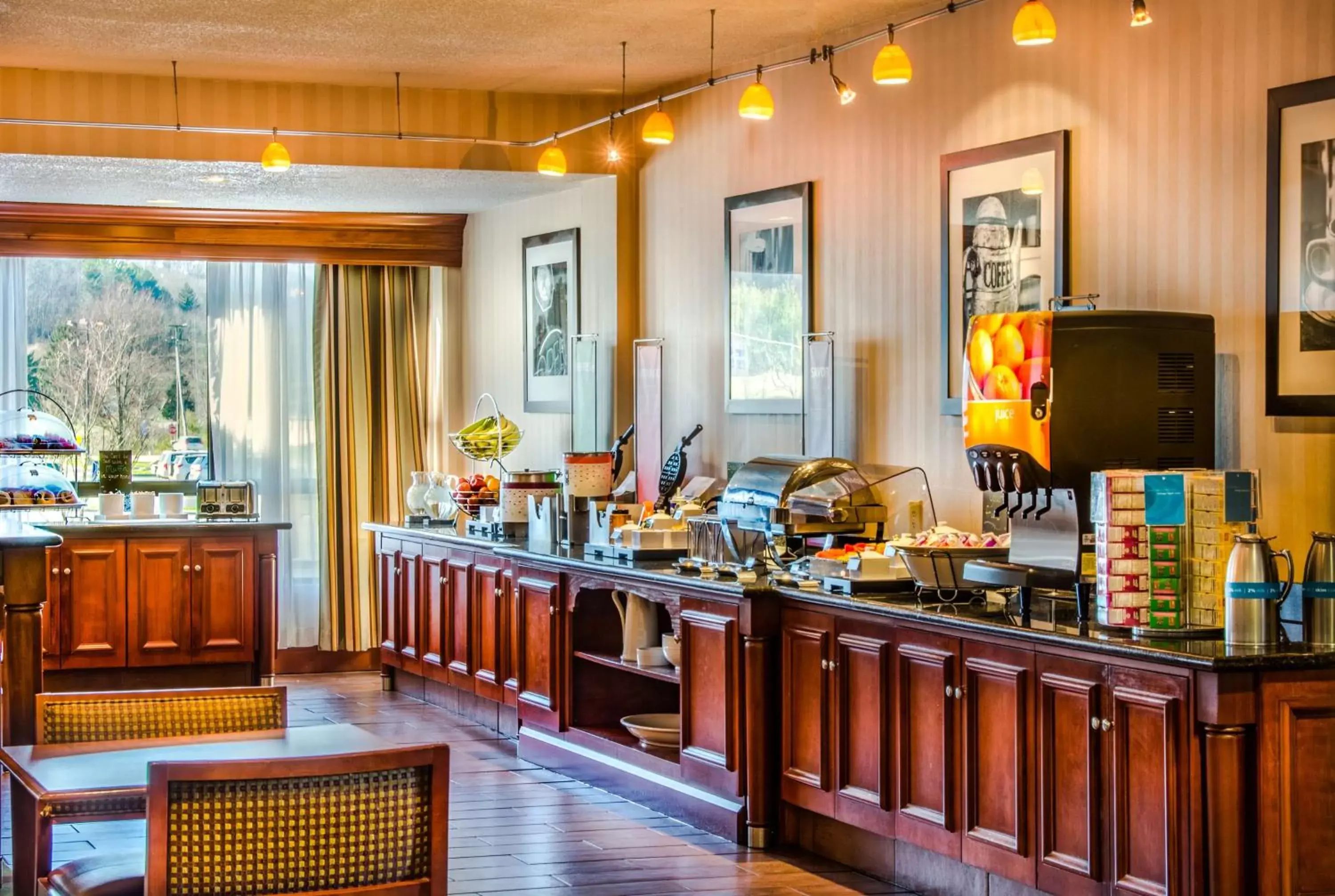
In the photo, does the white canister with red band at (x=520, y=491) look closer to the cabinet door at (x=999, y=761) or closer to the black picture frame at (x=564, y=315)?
the black picture frame at (x=564, y=315)

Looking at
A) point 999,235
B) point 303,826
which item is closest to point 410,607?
point 999,235

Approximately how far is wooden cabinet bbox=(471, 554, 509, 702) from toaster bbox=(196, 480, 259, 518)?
1.85 meters

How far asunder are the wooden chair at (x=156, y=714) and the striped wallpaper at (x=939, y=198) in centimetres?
281

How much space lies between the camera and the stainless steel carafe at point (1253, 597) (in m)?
3.98

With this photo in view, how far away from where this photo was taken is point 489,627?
7.75m

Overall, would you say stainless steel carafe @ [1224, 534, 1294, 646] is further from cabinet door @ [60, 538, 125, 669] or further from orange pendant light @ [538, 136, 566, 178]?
cabinet door @ [60, 538, 125, 669]

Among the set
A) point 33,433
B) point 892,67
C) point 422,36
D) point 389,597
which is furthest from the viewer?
point 389,597

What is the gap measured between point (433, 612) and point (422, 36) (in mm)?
3024

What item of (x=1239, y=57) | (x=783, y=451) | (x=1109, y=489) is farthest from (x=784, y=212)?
(x=1109, y=489)

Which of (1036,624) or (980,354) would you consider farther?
(980,354)

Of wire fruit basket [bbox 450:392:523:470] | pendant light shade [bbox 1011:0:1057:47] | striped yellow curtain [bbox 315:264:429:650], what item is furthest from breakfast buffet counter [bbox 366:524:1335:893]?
striped yellow curtain [bbox 315:264:429:650]

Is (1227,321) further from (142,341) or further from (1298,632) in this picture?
(142,341)

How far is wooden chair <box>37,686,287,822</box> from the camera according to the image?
3664mm

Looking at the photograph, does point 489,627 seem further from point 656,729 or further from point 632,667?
point 656,729
